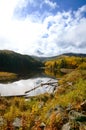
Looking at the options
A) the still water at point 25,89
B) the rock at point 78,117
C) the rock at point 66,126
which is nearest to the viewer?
the rock at point 66,126

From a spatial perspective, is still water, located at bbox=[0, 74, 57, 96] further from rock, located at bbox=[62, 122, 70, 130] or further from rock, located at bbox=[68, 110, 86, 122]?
rock, located at bbox=[62, 122, 70, 130]

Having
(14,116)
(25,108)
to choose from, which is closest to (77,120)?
(14,116)

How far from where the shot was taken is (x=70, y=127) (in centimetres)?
1030

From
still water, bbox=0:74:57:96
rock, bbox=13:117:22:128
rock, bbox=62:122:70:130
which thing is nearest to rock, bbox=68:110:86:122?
rock, bbox=62:122:70:130

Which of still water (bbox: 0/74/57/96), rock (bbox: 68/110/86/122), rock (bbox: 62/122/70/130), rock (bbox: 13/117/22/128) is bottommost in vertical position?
still water (bbox: 0/74/57/96)

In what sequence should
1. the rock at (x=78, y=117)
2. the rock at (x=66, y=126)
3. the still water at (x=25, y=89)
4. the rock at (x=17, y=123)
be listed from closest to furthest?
1. the rock at (x=66, y=126)
2. the rock at (x=78, y=117)
3. the rock at (x=17, y=123)
4. the still water at (x=25, y=89)

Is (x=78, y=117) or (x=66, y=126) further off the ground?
(x=78, y=117)

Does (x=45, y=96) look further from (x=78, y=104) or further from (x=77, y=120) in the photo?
(x=77, y=120)

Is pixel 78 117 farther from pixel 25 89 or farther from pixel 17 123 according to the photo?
pixel 25 89

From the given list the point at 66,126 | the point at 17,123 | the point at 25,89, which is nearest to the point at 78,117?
the point at 66,126

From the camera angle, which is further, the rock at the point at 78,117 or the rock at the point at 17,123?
the rock at the point at 17,123

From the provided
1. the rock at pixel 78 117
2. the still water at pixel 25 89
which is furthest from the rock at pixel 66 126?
the still water at pixel 25 89

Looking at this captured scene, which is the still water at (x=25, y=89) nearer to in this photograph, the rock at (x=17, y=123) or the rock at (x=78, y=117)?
the rock at (x=17, y=123)

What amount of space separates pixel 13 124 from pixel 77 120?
156 inches
